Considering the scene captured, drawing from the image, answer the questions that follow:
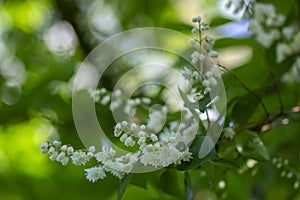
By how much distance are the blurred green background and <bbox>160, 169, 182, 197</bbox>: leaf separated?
1 centimetres

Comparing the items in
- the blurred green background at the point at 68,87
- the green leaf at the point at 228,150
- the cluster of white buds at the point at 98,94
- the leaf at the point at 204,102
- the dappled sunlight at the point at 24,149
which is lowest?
the dappled sunlight at the point at 24,149

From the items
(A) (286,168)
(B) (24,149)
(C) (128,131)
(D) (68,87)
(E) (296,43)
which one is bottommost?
(B) (24,149)

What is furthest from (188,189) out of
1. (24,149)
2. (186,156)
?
(24,149)

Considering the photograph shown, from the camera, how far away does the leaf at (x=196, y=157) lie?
0.68 meters

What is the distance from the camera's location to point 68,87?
51.8 inches

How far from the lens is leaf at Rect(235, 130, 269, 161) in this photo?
2.60 ft

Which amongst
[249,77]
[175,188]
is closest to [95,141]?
[175,188]

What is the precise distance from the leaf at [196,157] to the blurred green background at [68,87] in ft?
0.48

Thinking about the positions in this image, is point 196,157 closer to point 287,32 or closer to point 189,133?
point 189,133

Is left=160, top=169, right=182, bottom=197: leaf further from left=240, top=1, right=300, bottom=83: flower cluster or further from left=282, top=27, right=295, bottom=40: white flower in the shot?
left=282, top=27, right=295, bottom=40: white flower

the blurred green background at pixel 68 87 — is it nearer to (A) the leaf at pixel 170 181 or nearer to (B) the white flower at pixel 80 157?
(A) the leaf at pixel 170 181

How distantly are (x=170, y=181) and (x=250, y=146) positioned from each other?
0.13m

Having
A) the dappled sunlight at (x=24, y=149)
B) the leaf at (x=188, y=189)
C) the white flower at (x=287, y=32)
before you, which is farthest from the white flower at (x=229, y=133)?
the dappled sunlight at (x=24, y=149)

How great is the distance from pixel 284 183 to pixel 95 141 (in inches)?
18.8
